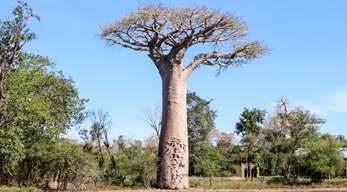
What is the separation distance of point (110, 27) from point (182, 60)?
3.22 m

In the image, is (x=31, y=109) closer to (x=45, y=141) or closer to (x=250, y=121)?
(x=45, y=141)

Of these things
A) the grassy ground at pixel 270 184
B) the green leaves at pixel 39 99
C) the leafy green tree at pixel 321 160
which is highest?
the green leaves at pixel 39 99

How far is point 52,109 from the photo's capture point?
13.1 metres

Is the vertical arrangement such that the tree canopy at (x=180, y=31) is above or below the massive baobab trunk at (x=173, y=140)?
above

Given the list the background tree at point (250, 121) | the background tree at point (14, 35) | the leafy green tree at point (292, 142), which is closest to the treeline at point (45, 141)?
the background tree at point (14, 35)

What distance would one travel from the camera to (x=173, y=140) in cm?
1274

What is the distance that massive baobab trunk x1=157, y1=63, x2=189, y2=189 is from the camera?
12586mm

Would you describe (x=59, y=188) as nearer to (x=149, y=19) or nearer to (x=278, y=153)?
(x=149, y=19)

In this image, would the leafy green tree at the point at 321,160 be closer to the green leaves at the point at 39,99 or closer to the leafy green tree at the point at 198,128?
the leafy green tree at the point at 198,128

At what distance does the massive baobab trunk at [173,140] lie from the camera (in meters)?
12.6

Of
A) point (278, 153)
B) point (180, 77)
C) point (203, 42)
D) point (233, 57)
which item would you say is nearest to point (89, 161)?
point (180, 77)

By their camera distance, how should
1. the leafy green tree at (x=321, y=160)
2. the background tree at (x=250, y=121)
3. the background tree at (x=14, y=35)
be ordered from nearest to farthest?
the background tree at (x=14, y=35) < the leafy green tree at (x=321, y=160) < the background tree at (x=250, y=121)

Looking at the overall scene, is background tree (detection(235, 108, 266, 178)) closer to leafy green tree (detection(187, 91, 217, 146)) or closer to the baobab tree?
leafy green tree (detection(187, 91, 217, 146))

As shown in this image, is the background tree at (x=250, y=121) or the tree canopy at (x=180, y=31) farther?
the background tree at (x=250, y=121)
